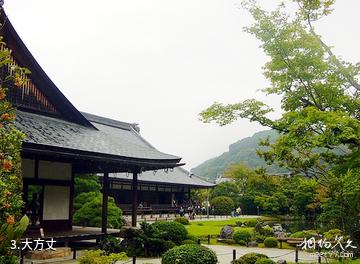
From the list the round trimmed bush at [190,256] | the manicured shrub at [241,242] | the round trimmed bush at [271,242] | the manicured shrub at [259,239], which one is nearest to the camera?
the round trimmed bush at [190,256]

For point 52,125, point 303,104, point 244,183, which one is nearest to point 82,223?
point 52,125

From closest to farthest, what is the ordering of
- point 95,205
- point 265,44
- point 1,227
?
point 1,227, point 265,44, point 95,205

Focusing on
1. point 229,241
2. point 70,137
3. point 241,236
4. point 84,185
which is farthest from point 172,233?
point 84,185

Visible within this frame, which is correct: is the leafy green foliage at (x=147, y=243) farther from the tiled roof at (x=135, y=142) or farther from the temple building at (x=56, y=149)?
the tiled roof at (x=135, y=142)

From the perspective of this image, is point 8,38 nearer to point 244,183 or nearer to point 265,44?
point 265,44

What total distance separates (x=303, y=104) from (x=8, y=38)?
12677 millimetres

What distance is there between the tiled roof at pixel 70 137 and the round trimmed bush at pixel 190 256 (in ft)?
17.0

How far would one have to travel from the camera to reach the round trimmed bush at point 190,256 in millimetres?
13703

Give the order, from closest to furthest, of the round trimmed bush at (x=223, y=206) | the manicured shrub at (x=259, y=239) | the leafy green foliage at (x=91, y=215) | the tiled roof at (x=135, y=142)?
1. the leafy green foliage at (x=91, y=215)
2. the manicured shrub at (x=259, y=239)
3. the tiled roof at (x=135, y=142)
4. the round trimmed bush at (x=223, y=206)

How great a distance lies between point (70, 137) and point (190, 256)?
23.7 ft

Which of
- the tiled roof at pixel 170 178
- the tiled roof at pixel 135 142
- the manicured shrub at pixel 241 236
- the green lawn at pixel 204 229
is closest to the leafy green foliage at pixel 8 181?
the manicured shrub at pixel 241 236

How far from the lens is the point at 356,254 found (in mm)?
15211

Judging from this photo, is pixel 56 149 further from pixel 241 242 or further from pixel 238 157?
pixel 238 157

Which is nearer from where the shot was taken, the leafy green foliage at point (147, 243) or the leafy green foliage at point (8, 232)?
the leafy green foliage at point (8, 232)
